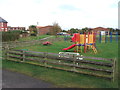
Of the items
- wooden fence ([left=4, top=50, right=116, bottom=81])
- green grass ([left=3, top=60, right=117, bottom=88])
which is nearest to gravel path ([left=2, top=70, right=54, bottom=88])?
green grass ([left=3, top=60, right=117, bottom=88])

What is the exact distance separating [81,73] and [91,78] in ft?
2.29

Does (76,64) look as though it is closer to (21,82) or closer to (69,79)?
(69,79)

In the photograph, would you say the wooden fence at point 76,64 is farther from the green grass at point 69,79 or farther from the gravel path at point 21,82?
the gravel path at point 21,82

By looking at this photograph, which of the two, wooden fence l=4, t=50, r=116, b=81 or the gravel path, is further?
wooden fence l=4, t=50, r=116, b=81

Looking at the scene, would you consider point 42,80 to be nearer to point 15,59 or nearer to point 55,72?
point 55,72

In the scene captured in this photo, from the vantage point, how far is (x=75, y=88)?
5.75m

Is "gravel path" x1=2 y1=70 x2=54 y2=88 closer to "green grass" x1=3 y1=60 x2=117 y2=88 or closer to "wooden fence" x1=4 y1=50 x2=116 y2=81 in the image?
"green grass" x1=3 y1=60 x2=117 y2=88

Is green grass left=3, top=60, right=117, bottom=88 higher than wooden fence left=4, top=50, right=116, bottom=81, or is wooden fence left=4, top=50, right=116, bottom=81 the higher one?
wooden fence left=4, top=50, right=116, bottom=81

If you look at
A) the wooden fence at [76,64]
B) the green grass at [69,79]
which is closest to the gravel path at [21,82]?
the green grass at [69,79]

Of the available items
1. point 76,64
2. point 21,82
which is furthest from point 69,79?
point 21,82

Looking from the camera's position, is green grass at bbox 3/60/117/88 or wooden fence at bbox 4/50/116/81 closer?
green grass at bbox 3/60/117/88

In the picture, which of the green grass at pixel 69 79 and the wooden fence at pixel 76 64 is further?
the wooden fence at pixel 76 64

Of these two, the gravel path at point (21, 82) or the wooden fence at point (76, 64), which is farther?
the wooden fence at point (76, 64)

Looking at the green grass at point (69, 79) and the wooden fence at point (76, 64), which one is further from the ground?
the wooden fence at point (76, 64)
